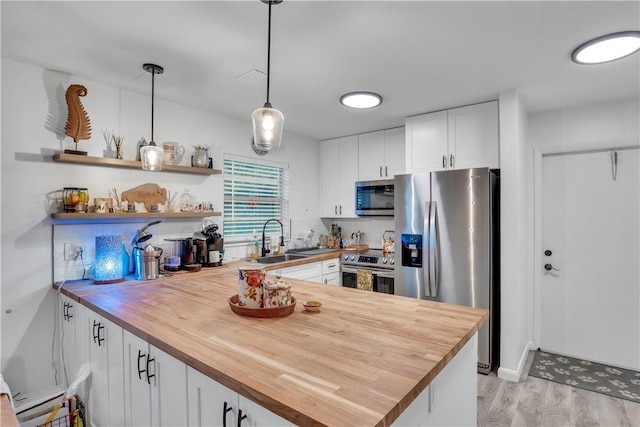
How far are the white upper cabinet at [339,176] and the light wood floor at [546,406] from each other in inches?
96.5

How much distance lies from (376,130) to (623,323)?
10.4 ft

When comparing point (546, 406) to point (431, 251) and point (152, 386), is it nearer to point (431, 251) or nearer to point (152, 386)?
point (431, 251)

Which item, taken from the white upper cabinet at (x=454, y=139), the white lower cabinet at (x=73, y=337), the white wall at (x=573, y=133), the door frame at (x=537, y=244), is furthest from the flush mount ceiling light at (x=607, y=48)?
the white lower cabinet at (x=73, y=337)

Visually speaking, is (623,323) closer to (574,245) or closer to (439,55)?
(574,245)

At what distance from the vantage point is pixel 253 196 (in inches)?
152

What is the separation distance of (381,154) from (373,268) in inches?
56.5

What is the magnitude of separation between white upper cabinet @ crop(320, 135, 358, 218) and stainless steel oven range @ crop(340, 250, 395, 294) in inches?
27.1

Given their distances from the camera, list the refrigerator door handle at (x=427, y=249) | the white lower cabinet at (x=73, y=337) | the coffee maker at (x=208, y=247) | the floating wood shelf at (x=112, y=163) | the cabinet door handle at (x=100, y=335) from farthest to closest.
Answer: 1. the refrigerator door handle at (x=427, y=249)
2. the coffee maker at (x=208, y=247)
3. the floating wood shelf at (x=112, y=163)
4. the white lower cabinet at (x=73, y=337)
5. the cabinet door handle at (x=100, y=335)

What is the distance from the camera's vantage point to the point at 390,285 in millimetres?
3613

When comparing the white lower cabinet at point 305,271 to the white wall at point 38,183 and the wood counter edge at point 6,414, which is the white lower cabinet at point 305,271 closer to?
the white wall at point 38,183

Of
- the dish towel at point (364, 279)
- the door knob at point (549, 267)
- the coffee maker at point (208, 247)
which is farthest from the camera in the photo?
the dish towel at point (364, 279)

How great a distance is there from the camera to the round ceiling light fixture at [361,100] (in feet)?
9.36

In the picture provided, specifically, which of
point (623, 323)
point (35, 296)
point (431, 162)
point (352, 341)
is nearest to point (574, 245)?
point (623, 323)

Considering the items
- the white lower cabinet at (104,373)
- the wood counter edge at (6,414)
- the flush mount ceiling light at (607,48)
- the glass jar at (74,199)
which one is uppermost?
the flush mount ceiling light at (607,48)
